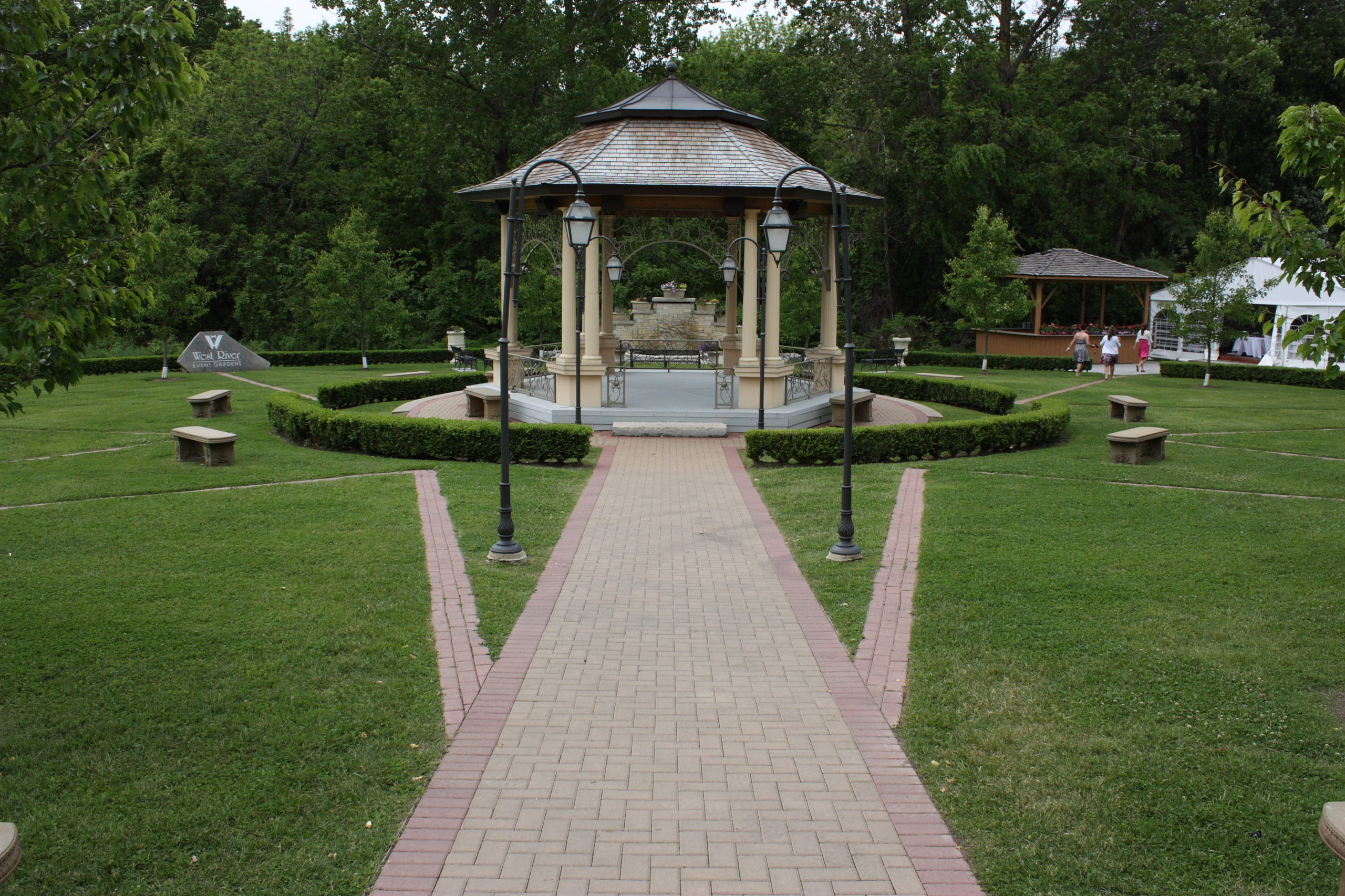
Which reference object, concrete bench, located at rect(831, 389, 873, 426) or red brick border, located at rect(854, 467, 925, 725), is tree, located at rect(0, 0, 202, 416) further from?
concrete bench, located at rect(831, 389, 873, 426)

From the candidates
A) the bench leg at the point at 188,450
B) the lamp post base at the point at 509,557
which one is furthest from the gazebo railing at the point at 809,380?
the lamp post base at the point at 509,557

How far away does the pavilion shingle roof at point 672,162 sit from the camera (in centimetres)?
1886

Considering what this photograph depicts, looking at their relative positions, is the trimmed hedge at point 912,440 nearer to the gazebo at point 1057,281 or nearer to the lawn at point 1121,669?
the lawn at point 1121,669

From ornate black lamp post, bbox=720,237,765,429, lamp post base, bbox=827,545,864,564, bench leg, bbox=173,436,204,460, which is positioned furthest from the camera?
ornate black lamp post, bbox=720,237,765,429

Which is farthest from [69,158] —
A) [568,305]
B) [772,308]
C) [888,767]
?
[772,308]

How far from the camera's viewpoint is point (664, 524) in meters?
12.0

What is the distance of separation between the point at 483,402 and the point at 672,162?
6.12 m

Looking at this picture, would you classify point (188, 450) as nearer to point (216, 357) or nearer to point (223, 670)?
point (223, 670)

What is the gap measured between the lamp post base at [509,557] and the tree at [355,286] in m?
24.5

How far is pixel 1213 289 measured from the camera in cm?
2927

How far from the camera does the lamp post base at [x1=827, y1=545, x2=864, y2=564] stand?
33.6 ft

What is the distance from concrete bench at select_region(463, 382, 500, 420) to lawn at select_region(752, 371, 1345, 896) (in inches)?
278

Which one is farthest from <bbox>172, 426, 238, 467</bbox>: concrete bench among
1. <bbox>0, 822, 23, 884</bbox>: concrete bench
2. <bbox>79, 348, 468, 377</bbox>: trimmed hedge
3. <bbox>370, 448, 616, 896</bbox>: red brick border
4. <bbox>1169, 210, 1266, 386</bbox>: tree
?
<bbox>1169, 210, 1266, 386</bbox>: tree

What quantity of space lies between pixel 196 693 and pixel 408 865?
2687 millimetres
